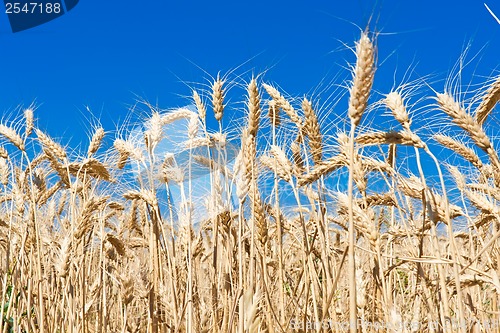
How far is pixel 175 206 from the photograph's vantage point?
317cm

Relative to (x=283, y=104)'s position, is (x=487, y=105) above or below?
below

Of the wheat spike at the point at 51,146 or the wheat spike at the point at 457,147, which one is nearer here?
the wheat spike at the point at 457,147

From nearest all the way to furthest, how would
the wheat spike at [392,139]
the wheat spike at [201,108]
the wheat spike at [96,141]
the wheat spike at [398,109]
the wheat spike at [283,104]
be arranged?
the wheat spike at [392,139], the wheat spike at [398,109], the wheat spike at [283,104], the wheat spike at [201,108], the wheat spike at [96,141]

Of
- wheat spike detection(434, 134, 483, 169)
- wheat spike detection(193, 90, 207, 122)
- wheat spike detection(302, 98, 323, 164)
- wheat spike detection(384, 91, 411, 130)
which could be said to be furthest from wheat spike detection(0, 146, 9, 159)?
wheat spike detection(434, 134, 483, 169)

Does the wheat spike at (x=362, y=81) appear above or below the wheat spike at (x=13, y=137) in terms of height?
below

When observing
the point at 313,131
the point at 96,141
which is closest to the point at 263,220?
the point at 313,131

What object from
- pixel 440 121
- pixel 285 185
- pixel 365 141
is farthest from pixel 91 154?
pixel 440 121

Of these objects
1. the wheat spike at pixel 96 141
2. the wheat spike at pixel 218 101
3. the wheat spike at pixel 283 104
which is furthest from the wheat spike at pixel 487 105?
the wheat spike at pixel 96 141

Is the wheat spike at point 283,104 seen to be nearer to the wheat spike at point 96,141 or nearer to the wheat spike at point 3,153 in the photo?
the wheat spike at point 96,141

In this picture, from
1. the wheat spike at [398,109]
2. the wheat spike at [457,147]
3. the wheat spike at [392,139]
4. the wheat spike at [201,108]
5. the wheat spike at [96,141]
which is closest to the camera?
the wheat spike at [392,139]

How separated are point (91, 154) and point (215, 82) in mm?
1047

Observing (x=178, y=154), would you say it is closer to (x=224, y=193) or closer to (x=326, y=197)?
(x=224, y=193)

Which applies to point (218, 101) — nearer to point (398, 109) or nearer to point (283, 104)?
point (283, 104)

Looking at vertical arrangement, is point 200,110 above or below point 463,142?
above
